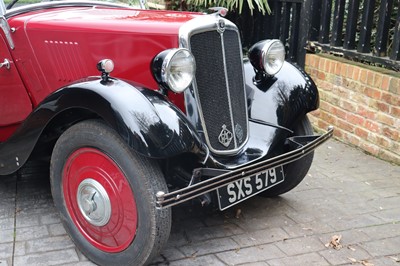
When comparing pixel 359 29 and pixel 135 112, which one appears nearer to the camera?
pixel 135 112

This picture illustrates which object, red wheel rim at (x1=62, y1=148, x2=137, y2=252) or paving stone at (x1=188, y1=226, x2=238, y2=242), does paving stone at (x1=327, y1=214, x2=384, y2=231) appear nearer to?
paving stone at (x1=188, y1=226, x2=238, y2=242)

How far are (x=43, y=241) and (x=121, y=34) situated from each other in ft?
4.72

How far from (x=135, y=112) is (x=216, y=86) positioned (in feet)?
2.39

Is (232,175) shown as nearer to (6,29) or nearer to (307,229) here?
(307,229)

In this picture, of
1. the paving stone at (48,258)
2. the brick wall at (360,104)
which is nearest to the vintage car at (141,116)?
the paving stone at (48,258)

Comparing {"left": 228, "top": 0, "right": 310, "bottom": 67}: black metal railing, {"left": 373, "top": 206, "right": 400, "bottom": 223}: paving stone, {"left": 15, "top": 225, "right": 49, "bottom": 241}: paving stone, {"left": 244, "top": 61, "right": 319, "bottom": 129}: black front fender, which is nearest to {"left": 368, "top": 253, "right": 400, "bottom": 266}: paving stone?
{"left": 373, "top": 206, "right": 400, "bottom": 223}: paving stone

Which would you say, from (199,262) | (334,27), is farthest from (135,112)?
(334,27)

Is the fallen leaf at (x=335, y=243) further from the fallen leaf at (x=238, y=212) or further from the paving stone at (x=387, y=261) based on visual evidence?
the fallen leaf at (x=238, y=212)

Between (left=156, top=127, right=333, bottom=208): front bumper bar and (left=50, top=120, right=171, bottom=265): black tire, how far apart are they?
0.38ft

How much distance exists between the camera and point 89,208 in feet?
9.43

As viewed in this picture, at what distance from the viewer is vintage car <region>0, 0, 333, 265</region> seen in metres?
2.59

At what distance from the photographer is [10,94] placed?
3672mm

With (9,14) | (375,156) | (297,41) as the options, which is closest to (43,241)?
(9,14)

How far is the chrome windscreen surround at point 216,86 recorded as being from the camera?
9.68ft
